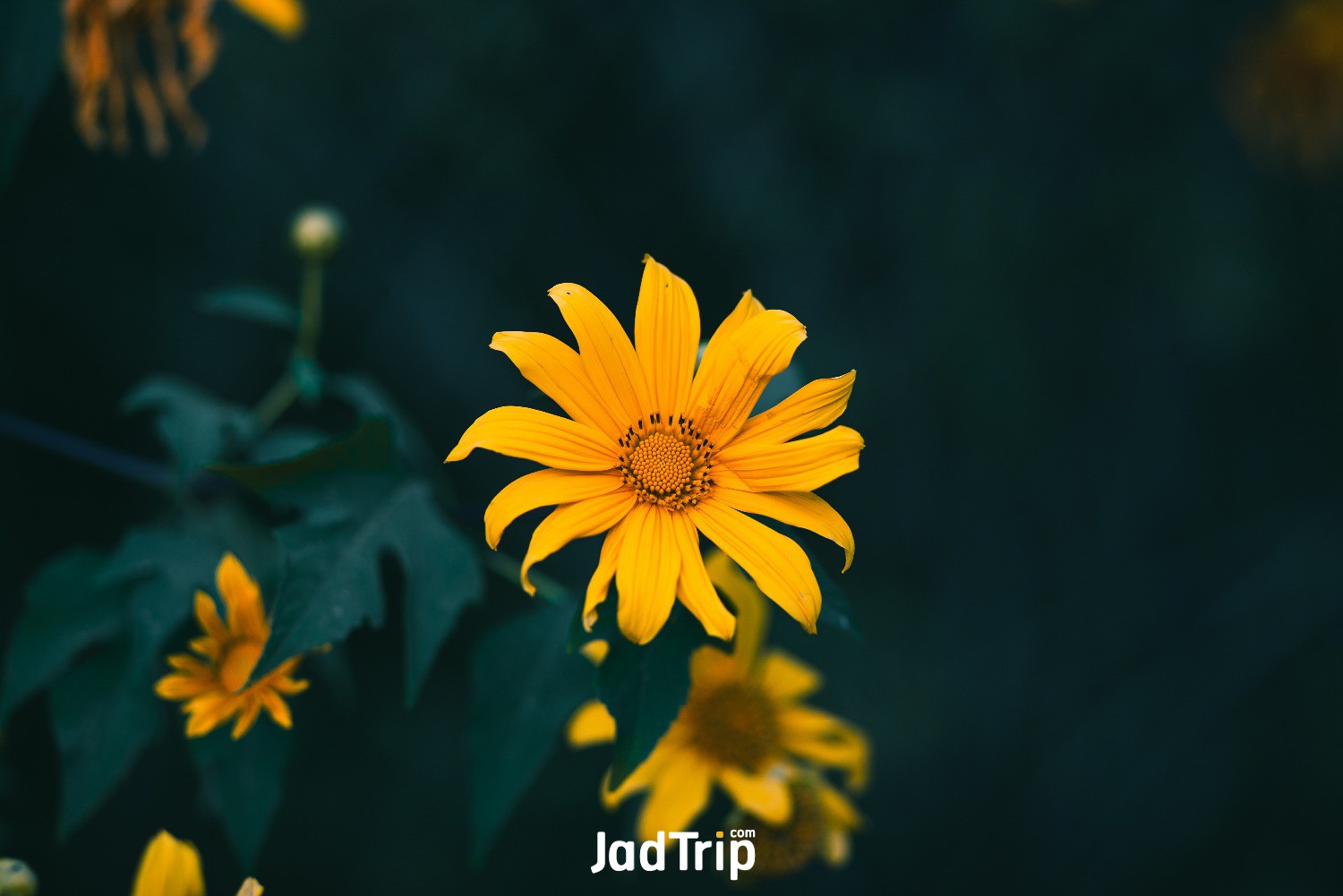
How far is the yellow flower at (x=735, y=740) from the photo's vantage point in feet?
4.95

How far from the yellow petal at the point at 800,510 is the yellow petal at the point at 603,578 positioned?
0.15 meters

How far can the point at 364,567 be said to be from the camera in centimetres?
113

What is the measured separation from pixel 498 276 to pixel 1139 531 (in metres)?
2.77

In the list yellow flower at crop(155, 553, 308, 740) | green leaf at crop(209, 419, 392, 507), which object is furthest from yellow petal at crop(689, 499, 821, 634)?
yellow flower at crop(155, 553, 308, 740)

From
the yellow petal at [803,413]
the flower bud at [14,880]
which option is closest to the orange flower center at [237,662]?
the flower bud at [14,880]

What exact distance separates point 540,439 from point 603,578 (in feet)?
0.59

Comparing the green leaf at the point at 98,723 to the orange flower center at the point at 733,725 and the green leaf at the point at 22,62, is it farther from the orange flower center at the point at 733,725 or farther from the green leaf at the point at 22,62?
the orange flower center at the point at 733,725

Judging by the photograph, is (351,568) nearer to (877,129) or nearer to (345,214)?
(345,214)

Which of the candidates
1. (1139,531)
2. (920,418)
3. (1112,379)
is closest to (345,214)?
(920,418)

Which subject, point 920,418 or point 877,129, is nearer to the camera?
point 877,129

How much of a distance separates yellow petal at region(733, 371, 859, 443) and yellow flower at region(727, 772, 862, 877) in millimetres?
672

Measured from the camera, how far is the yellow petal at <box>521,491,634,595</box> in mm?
1042

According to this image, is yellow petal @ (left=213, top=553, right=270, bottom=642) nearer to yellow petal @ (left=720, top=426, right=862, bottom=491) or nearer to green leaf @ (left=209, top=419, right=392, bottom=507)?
green leaf @ (left=209, top=419, right=392, bottom=507)

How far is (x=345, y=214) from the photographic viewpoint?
2.57 m
